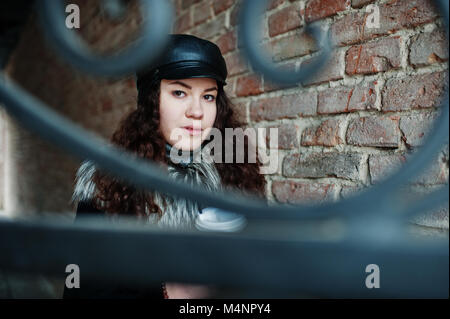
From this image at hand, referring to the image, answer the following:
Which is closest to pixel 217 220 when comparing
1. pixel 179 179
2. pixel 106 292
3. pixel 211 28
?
pixel 179 179

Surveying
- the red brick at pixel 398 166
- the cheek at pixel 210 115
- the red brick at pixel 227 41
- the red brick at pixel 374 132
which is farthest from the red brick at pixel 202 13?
the red brick at pixel 398 166

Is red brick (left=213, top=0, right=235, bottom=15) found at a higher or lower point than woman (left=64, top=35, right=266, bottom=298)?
higher

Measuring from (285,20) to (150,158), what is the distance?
580mm

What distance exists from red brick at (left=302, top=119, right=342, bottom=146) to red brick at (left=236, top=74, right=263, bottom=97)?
0.26m

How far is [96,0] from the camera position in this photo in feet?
9.14

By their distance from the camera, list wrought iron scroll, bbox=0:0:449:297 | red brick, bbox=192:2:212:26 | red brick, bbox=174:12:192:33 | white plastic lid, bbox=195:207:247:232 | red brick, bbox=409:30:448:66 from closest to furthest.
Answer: wrought iron scroll, bbox=0:0:449:297, red brick, bbox=409:30:448:66, white plastic lid, bbox=195:207:247:232, red brick, bbox=192:2:212:26, red brick, bbox=174:12:192:33

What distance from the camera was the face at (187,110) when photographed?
1097 mm

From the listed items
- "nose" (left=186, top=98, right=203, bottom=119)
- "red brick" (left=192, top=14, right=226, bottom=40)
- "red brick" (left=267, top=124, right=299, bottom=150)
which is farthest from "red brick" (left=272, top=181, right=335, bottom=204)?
"red brick" (left=192, top=14, right=226, bottom=40)

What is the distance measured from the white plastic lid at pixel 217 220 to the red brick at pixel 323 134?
1.01ft

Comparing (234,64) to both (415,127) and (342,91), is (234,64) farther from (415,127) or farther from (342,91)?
(415,127)

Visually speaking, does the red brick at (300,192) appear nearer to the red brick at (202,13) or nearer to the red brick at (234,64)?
the red brick at (234,64)

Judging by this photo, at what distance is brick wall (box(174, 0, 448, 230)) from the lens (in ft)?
2.79
